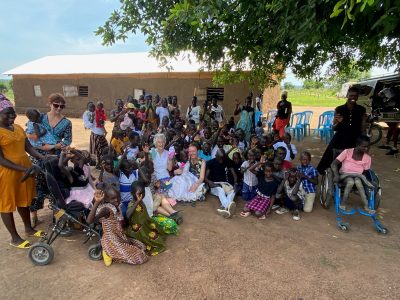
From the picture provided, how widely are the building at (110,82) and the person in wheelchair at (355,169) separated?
352 inches

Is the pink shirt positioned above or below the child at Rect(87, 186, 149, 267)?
above

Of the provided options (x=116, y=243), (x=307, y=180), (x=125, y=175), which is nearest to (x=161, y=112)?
(x=125, y=175)

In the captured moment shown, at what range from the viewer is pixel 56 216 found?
3.41 metres

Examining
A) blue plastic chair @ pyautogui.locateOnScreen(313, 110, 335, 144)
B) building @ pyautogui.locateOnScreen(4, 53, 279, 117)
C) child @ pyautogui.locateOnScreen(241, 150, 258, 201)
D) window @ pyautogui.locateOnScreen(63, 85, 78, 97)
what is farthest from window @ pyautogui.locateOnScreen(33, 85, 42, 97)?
child @ pyautogui.locateOnScreen(241, 150, 258, 201)

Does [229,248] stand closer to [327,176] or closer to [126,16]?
[327,176]

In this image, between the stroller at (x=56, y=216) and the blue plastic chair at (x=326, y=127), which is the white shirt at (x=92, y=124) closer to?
the stroller at (x=56, y=216)

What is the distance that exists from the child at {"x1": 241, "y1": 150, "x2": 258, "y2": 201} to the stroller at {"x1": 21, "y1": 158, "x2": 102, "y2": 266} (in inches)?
101

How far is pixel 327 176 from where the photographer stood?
4.54m

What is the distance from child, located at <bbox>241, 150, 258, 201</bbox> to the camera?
4.95m

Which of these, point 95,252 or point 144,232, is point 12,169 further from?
point 144,232

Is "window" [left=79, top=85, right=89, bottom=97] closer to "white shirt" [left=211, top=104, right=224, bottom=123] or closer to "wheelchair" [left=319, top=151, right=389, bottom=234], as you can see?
"white shirt" [left=211, top=104, right=224, bottom=123]

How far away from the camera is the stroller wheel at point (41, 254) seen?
3.15 metres

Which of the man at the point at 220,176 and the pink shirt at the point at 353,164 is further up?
the pink shirt at the point at 353,164

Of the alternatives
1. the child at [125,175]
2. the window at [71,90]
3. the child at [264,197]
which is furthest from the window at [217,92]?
the child at [125,175]
